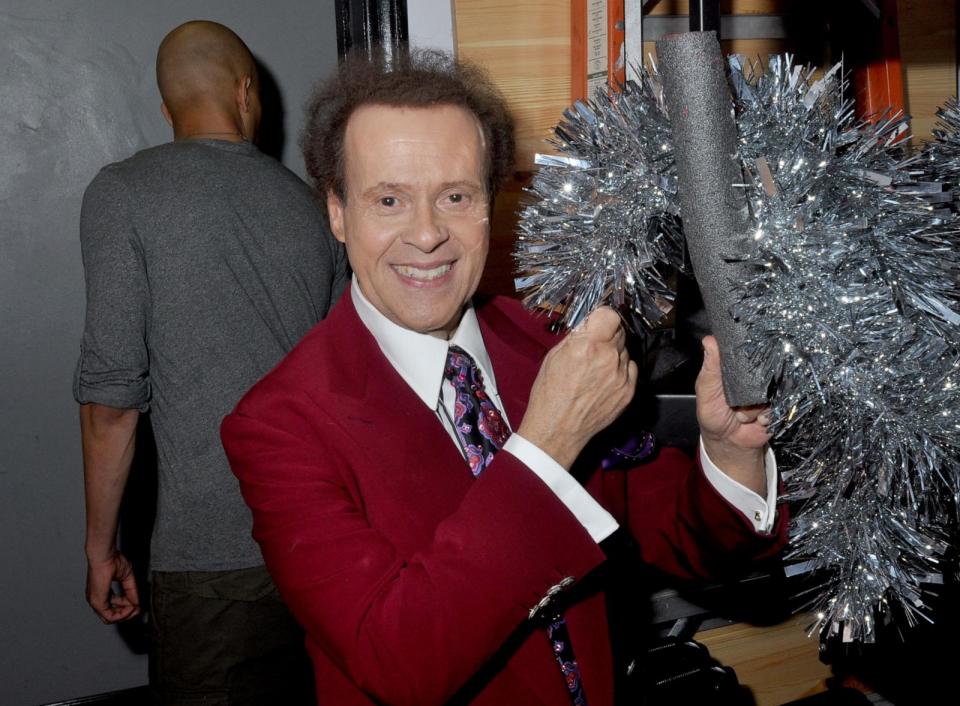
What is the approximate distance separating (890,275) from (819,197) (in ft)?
0.27

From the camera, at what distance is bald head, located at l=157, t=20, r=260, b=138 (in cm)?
201

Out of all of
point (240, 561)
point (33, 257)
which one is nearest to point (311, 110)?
point (240, 561)

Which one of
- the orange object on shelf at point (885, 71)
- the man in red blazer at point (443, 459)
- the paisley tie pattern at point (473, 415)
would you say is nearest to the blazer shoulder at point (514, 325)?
the man in red blazer at point (443, 459)

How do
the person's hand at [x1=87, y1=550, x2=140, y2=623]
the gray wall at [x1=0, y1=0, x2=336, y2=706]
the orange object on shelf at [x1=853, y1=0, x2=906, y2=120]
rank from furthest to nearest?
the gray wall at [x1=0, y1=0, x2=336, y2=706], the person's hand at [x1=87, y1=550, x2=140, y2=623], the orange object on shelf at [x1=853, y1=0, x2=906, y2=120]

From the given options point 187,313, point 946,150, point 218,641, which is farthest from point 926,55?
point 218,641

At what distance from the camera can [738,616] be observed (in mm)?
1908

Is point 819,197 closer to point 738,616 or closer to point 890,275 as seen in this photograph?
point 890,275

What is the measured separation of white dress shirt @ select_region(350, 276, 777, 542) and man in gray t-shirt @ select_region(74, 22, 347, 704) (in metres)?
0.74

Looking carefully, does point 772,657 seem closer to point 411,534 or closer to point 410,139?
point 411,534

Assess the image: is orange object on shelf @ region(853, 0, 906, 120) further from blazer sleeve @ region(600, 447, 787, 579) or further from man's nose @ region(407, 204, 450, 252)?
man's nose @ region(407, 204, 450, 252)

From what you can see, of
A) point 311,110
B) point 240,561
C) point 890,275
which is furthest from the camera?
point 240,561

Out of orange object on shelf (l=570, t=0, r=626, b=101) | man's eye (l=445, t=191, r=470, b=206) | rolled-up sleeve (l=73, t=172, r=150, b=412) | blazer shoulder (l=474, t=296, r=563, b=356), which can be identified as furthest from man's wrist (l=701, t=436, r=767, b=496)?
rolled-up sleeve (l=73, t=172, r=150, b=412)

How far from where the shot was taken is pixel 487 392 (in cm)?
119

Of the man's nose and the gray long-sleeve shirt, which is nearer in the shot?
the man's nose
